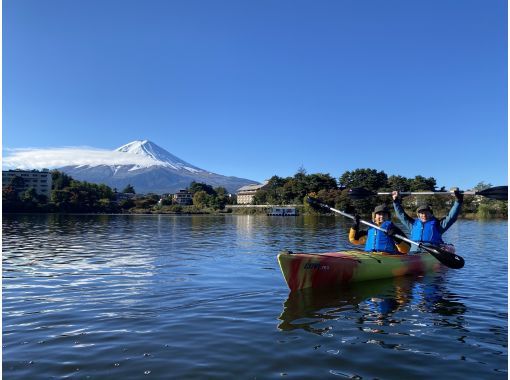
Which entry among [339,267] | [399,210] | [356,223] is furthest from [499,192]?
[339,267]

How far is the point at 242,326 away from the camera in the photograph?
8.38 metres

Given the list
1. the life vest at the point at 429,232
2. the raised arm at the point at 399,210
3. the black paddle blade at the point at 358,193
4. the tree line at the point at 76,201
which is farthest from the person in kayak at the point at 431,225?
the tree line at the point at 76,201

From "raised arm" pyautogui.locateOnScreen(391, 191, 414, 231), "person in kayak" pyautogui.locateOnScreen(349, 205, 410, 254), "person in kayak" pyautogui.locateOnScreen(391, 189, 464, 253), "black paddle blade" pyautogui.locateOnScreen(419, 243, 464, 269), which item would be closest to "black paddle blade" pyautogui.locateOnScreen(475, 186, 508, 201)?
"person in kayak" pyautogui.locateOnScreen(391, 189, 464, 253)

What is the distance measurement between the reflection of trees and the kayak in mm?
231

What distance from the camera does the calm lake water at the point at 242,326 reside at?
6328 millimetres

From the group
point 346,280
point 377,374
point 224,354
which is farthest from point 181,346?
point 346,280

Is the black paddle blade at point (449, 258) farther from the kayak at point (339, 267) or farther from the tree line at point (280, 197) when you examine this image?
the tree line at point (280, 197)

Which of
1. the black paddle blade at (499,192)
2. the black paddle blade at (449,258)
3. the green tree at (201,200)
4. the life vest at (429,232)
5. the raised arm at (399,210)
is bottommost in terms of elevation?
the black paddle blade at (449,258)

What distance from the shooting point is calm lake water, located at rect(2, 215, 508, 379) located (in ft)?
20.8

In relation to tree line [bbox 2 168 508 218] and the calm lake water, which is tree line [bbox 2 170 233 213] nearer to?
tree line [bbox 2 168 508 218]

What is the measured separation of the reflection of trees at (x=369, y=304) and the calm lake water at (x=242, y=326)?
28 mm

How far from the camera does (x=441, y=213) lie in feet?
243

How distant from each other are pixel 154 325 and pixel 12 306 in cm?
389

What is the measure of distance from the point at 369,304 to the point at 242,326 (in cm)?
360
